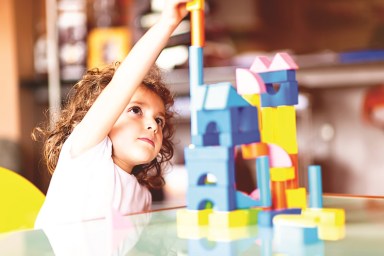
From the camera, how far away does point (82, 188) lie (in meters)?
1.15

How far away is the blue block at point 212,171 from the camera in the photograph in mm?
802

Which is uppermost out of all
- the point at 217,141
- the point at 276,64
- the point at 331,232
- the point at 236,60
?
the point at 236,60

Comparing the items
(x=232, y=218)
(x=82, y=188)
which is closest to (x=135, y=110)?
(x=82, y=188)

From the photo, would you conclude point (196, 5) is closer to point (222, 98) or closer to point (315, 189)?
point (222, 98)

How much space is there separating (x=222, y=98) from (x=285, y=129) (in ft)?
0.51

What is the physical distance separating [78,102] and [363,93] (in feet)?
6.75

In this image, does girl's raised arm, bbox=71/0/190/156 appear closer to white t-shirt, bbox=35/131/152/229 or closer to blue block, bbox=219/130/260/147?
white t-shirt, bbox=35/131/152/229

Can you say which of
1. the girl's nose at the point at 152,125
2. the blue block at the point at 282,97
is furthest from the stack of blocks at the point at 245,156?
the girl's nose at the point at 152,125

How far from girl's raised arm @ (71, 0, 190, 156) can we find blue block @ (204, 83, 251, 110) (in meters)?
0.14

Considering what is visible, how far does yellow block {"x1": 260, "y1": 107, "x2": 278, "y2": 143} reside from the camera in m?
0.92

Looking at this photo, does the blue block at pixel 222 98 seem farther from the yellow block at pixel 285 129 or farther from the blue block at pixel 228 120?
the yellow block at pixel 285 129

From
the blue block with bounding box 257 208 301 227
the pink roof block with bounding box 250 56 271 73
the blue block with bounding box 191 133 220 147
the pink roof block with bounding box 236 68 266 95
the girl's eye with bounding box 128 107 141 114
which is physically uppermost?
the pink roof block with bounding box 250 56 271 73

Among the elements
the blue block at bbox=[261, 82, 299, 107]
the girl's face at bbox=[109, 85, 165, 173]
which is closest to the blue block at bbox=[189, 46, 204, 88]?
the blue block at bbox=[261, 82, 299, 107]

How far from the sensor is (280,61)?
916mm
